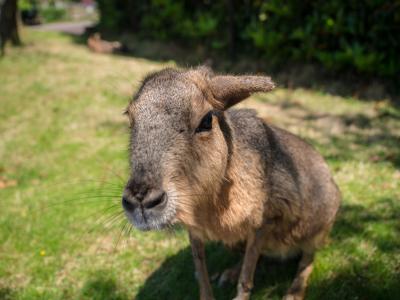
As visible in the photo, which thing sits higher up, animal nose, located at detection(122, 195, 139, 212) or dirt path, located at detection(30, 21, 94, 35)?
animal nose, located at detection(122, 195, 139, 212)

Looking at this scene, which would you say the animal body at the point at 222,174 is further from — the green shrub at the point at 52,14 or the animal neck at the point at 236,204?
the green shrub at the point at 52,14

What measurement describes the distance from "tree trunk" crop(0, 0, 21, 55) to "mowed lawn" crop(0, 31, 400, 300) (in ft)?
17.3

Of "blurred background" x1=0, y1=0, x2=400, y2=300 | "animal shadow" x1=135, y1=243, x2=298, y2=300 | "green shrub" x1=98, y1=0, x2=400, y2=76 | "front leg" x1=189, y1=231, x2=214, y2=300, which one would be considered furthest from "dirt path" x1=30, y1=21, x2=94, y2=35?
"front leg" x1=189, y1=231, x2=214, y2=300

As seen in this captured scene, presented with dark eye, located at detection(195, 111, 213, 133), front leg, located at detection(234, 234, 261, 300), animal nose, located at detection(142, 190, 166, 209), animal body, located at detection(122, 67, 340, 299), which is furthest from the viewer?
front leg, located at detection(234, 234, 261, 300)

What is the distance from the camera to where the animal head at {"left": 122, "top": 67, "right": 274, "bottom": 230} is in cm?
196

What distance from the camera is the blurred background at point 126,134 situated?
136 inches

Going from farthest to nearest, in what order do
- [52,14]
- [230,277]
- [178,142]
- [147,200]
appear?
[52,14]
[230,277]
[178,142]
[147,200]

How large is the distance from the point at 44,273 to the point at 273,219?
2.26 metres

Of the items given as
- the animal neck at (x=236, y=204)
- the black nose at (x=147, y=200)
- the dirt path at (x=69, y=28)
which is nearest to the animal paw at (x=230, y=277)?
the animal neck at (x=236, y=204)

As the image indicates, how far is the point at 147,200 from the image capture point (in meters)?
1.90

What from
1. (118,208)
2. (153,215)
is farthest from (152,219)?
(118,208)

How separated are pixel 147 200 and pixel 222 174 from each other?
66 centimetres

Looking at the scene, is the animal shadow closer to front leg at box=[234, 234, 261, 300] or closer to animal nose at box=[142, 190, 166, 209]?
front leg at box=[234, 234, 261, 300]

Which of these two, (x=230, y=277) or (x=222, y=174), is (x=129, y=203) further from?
(x=230, y=277)
